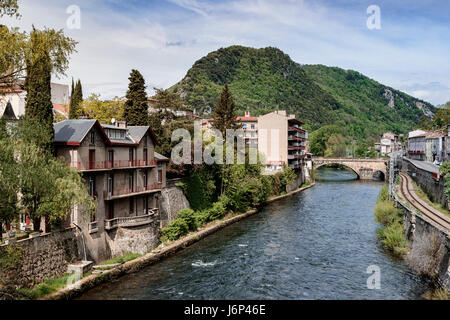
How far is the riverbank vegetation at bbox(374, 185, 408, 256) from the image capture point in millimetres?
41575

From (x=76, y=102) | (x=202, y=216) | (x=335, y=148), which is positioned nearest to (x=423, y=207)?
(x=202, y=216)

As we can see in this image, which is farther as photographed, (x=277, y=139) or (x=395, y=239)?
(x=277, y=139)

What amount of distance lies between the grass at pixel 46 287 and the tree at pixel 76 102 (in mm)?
39415

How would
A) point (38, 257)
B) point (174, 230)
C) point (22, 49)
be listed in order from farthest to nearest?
point (174, 230)
point (38, 257)
point (22, 49)

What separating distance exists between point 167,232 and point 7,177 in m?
21.5

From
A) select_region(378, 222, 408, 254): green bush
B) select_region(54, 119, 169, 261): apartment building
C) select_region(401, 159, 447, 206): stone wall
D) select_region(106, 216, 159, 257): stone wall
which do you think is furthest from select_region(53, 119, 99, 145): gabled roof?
select_region(401, 159, 447, 206): stone wall

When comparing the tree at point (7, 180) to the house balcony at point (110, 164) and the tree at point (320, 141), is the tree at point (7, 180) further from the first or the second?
the tree at point (320, 141)

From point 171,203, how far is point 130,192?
31.5 feet

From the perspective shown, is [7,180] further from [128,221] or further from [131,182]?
[131,182]

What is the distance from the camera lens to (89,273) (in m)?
31.9

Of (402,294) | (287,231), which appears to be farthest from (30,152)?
(287,231)

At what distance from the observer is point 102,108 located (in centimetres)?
6500

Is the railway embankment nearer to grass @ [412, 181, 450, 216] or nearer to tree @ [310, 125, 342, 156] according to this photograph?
grass @ [412, 181, 450, 216]

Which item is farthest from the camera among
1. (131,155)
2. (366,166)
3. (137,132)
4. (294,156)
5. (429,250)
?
(366,166)
